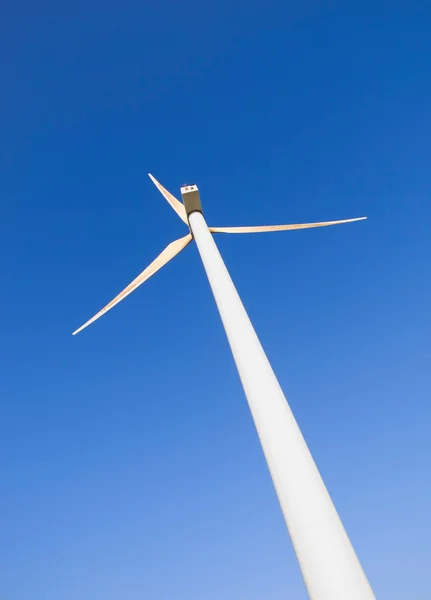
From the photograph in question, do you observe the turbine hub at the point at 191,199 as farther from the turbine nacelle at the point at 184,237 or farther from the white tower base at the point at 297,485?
the white tower base at the point at 297,485

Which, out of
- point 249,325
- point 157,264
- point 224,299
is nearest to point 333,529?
point 249,325

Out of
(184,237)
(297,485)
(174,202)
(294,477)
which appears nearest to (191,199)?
(184,237)

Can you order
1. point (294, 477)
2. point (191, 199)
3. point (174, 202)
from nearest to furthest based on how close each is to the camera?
point (294, 477) < point (191, 199) < point (174, 202)

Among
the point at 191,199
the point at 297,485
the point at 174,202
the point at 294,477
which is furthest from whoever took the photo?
the point at 174,202

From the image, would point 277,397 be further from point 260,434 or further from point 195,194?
point 195,194

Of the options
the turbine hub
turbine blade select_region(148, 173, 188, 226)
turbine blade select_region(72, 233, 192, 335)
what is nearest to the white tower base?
turbine blade select_region(72, 233, 192, 335)

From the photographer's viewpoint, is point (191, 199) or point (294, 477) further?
point (191, 199)

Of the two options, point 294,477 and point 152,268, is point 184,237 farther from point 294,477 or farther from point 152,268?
point 294,477
